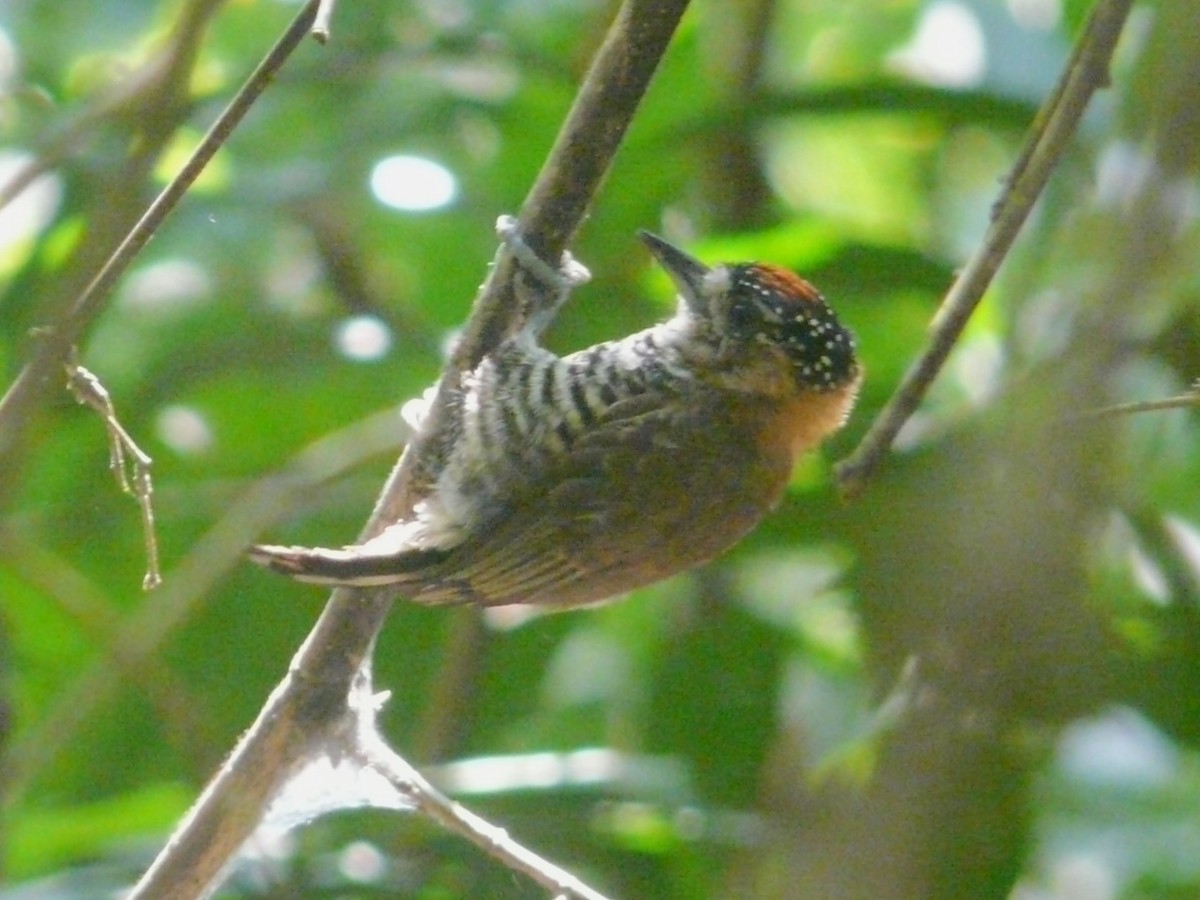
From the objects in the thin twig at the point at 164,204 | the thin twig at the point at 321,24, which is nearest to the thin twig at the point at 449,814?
the thin twig at the point at 164,204

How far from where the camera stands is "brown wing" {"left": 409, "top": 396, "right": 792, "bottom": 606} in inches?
130

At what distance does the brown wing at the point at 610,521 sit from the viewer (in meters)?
3.30

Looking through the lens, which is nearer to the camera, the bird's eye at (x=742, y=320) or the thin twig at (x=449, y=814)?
the thin twig at (x=449, y=814)

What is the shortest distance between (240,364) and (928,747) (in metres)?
3.65

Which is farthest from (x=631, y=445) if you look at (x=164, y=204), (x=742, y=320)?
(x=164, y=204)

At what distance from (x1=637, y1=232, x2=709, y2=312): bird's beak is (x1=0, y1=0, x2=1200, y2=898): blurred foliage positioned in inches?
17.1

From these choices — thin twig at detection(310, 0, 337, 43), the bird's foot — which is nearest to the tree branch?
the bird's foot

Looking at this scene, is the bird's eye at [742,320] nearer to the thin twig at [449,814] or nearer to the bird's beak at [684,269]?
the bird's beak at [684,269]

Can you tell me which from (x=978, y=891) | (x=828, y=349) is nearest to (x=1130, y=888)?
(x=828, y=349)

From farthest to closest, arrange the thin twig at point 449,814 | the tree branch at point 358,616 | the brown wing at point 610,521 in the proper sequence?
1. the brown wing at point 610,521
2. the thin twig at point 449,814
3. the tree branch at point 358,616

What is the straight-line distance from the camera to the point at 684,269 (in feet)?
12.3

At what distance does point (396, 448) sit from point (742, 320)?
1.03m

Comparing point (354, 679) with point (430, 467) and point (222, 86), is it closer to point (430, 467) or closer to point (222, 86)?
point (430, 467)

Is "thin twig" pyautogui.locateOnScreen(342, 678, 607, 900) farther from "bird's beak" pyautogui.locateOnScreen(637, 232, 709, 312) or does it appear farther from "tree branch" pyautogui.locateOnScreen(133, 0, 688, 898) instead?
"bird's beak" pyautogui.locateOnScreen(637, 232, 709, 312)
